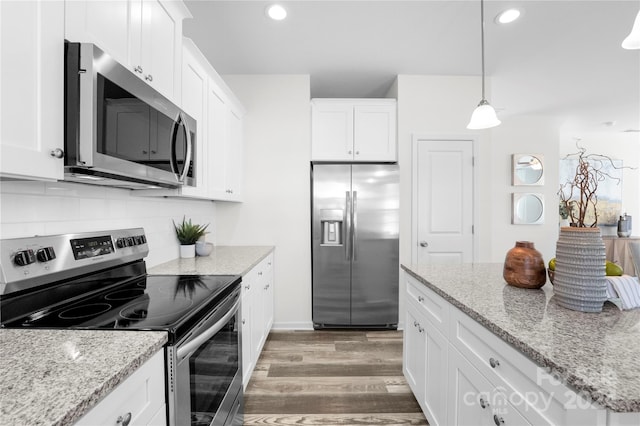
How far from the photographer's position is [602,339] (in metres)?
0.86

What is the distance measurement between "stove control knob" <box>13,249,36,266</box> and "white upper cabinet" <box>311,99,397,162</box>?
8.18ft

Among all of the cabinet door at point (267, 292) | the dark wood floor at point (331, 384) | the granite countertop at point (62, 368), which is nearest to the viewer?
the granite countertop at point (62, 368)

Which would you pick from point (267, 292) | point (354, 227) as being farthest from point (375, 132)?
point (267, 292)

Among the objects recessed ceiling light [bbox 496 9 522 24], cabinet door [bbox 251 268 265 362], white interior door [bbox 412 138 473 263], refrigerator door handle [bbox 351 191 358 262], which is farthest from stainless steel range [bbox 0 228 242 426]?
recessed ceiling light [bbox 496 9 522 24]

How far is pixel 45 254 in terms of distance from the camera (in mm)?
1175

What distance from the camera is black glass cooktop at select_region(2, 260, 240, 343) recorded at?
1.02 m

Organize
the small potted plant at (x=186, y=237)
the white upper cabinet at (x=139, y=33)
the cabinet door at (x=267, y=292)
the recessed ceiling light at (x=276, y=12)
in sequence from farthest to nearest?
the cabinet door at (x=267, y=292), the small potted plant at (x=186, y=237), the recessed ceiling light at (x=276, y=12), the white upper cabinet at (x=139, y=33)

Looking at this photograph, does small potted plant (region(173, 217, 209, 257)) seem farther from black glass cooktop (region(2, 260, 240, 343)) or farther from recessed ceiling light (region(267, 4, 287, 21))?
recessed ceiling light (region(267, 4, 287, 21))

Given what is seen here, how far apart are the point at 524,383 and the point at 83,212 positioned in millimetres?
1863

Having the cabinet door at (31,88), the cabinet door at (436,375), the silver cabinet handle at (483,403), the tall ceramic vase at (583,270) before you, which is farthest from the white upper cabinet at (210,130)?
the tall ceramic vase at (583,270)

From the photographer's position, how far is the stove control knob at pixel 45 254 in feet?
3.78

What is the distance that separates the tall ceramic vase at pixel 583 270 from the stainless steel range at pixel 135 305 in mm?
1346

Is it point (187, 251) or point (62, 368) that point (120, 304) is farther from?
point (187, 251)

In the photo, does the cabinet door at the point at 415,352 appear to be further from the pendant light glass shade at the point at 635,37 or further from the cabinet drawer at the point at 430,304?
the pendant light glass shade at the point at 635,37
